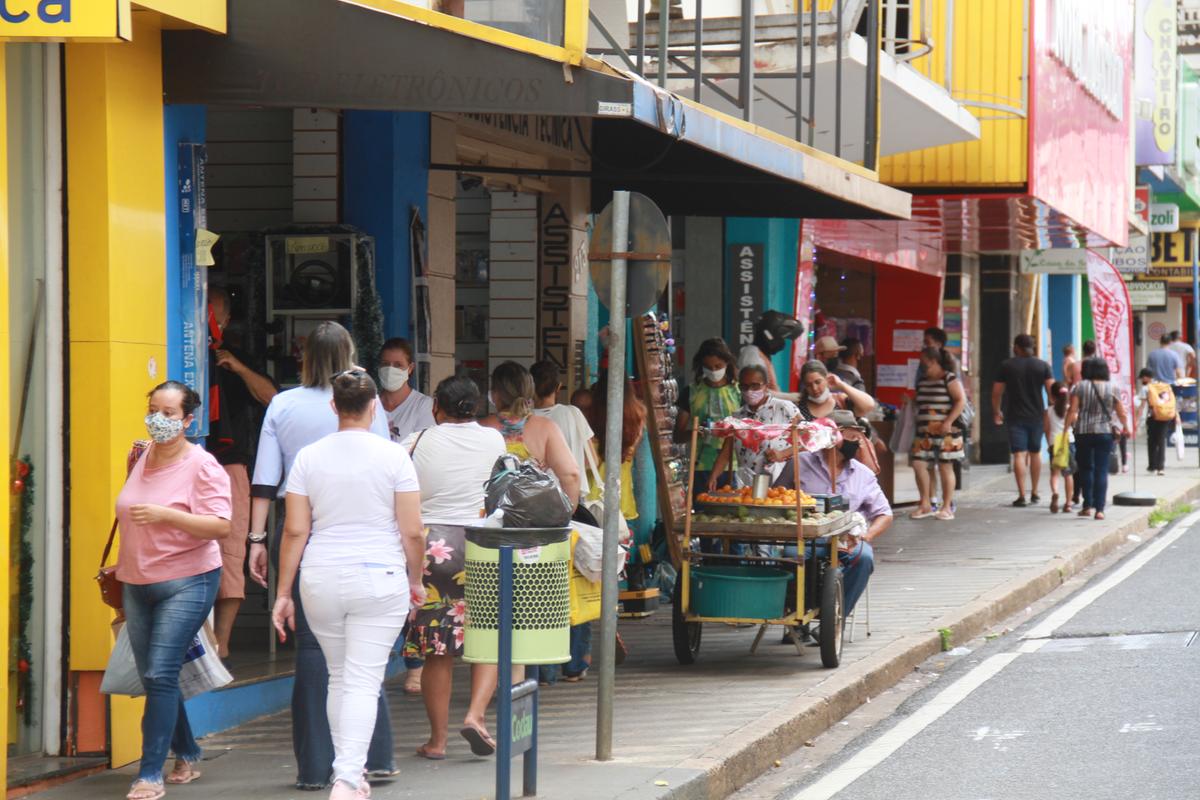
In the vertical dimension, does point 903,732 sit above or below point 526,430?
below

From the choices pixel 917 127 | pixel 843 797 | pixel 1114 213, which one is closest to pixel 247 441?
pixel 843 797

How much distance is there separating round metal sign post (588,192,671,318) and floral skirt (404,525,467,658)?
1167mm

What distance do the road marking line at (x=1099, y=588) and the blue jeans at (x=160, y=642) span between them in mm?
6558

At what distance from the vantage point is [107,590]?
6.68 meters

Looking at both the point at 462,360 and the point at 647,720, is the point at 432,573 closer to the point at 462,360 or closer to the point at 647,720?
the point at 647,720

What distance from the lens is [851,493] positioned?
34.1 feet

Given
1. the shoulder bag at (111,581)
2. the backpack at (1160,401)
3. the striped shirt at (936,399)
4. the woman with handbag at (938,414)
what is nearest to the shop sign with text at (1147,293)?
the backpack at (1160,401)

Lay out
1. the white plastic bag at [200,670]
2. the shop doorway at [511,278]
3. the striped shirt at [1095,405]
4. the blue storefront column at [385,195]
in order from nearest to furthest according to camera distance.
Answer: the white plastic bag at [200,670] → the blue storefront column at [385,195] → the shop doorway at [511,278] → the striped shirt at [1095,405]

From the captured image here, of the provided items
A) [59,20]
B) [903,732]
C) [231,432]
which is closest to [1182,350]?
[903,732]

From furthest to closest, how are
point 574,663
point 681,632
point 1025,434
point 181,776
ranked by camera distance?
point 1025,434, point 681,632, point 574,663, point 181,776

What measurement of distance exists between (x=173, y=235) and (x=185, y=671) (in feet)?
6.42

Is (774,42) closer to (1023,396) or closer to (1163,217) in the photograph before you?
(1023,396)

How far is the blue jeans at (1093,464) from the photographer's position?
706 inches

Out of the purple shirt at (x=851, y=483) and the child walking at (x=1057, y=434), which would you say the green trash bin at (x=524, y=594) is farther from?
the child walking at (x=1057, y=434)
